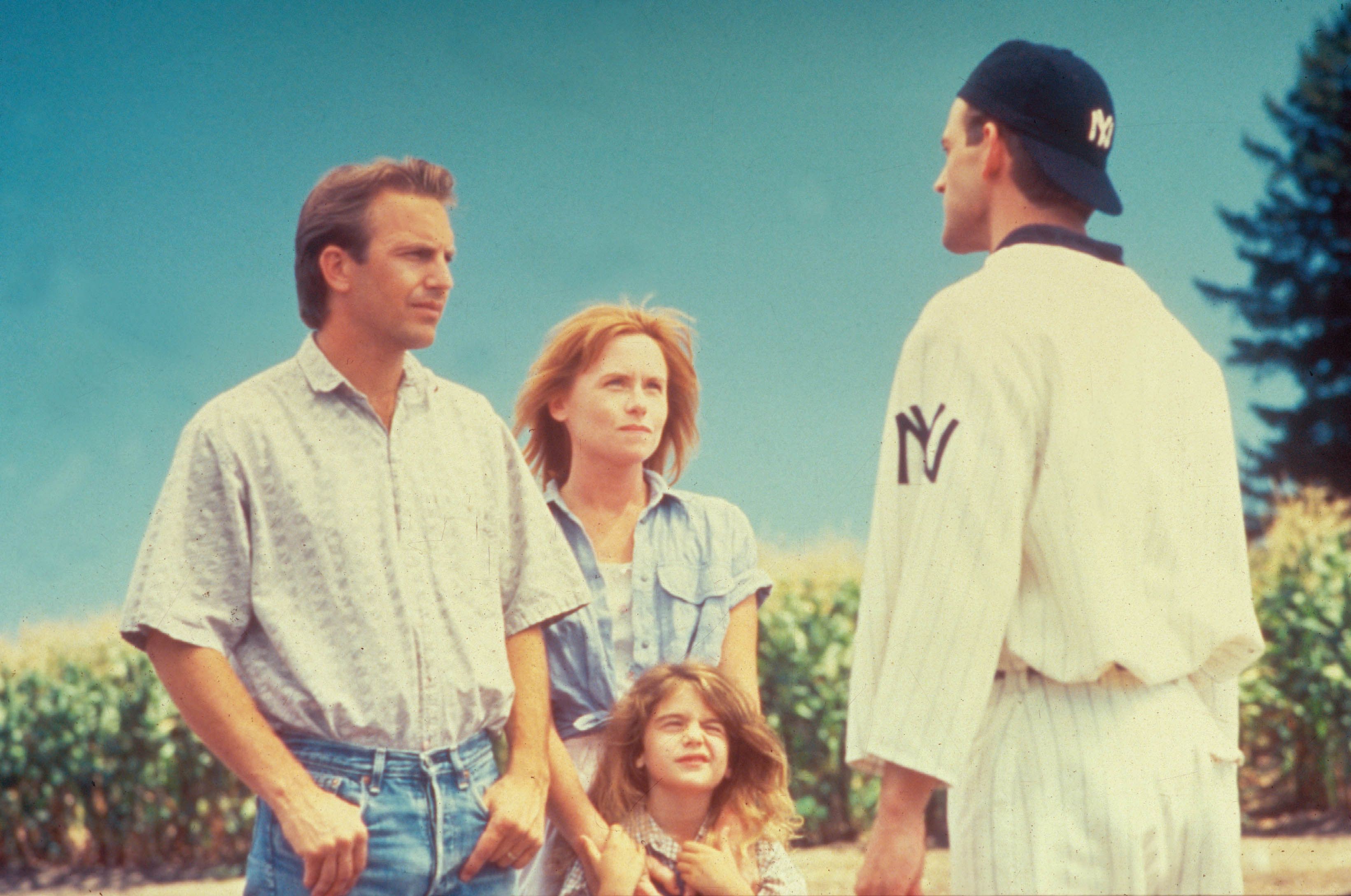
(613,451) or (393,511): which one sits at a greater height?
(613,451)

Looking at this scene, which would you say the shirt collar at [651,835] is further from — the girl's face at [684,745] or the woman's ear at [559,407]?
the woman's ear at [559,407]

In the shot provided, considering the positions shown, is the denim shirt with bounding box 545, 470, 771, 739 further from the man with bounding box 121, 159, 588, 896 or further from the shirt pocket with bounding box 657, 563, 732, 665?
the man with bounding box 121, 159, 588, 896

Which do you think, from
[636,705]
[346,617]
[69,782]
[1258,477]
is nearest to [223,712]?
[346,617]

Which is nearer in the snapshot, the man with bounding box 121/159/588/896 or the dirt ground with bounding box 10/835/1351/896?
the man with bounding box 121/159/588/896

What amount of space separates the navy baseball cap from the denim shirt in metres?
1.22

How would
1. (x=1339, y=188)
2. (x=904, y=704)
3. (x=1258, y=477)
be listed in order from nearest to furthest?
(x=904, y=704)
(x=1339, y=188)
(x=1258, y=477)

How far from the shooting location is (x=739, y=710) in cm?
293

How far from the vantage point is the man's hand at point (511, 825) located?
229cm

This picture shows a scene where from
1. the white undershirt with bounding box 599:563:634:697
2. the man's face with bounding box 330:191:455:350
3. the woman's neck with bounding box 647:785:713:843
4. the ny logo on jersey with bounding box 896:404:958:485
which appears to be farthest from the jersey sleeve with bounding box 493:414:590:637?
the ny logo on jersey with bounding box 896:404:958:485

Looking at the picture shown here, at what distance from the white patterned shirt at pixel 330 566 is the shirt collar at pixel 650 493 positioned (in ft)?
2.12

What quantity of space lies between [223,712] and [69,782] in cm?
517

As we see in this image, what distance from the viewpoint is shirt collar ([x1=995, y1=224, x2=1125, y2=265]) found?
211 cm

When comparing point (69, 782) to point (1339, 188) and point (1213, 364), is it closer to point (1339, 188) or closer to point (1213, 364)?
point (1213, 364)

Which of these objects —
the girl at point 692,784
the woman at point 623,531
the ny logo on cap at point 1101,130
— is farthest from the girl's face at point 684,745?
the ny logo on cap at point 1101,130
